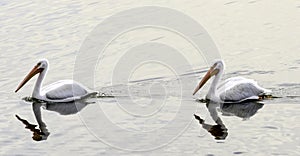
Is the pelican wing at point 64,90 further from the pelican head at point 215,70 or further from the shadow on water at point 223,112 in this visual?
the shadow on water at point 223,112

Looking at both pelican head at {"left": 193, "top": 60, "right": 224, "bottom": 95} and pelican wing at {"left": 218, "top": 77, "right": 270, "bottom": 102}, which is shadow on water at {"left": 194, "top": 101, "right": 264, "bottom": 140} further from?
pelican head at {"left": 193, "top": 60, "right": 224, "bottom": 95}

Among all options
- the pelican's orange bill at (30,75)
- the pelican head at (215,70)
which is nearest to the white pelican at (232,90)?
the pelican head at (215,70)

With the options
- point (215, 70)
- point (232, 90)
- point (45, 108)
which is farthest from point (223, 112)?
point (45, 108)

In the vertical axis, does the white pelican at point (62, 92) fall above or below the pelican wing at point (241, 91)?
above

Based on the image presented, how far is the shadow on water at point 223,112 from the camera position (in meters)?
13.1

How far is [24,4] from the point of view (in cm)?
2630

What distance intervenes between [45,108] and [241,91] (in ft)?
14.3

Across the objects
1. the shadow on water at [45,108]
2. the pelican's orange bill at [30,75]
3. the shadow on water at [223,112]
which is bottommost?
the shadow on water at [223,112]

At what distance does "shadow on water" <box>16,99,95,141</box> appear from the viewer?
1354 centimetres

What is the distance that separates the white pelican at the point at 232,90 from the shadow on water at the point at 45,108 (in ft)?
8.67

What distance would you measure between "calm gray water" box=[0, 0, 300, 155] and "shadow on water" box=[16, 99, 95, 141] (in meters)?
0.04

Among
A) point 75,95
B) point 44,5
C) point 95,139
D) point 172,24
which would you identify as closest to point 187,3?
point 172,24

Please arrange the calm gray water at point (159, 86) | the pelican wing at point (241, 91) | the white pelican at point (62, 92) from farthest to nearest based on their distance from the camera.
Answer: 1. the white pelican at point (62, 92)
2. the pelican wing at point (241, 91)
3. the calm gray water at point (159, 86)

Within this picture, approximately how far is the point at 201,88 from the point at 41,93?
12.1 feet
